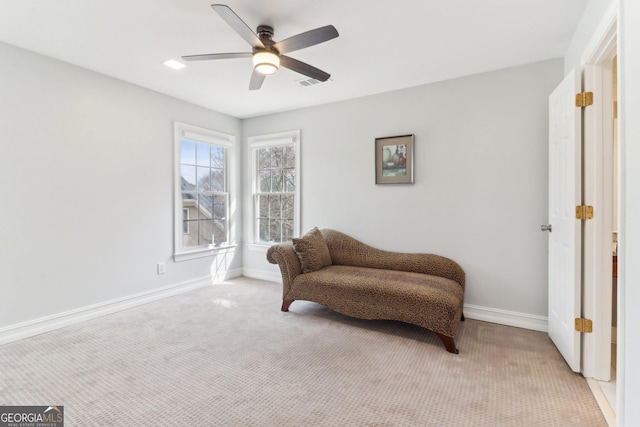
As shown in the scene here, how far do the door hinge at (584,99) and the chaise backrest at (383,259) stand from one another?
5.63 feet

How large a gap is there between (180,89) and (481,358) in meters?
4.04

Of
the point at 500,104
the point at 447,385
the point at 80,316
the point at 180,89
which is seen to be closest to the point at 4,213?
the point at 80,316

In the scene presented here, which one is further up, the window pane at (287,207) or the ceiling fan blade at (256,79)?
the ceiling fan blade at (256,79)

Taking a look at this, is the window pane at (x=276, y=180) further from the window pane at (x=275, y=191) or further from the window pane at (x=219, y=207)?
the window pane at (x=219, y=207)

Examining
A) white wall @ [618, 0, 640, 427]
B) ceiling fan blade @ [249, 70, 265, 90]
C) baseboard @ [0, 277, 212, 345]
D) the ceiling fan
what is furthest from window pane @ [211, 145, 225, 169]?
white wall @ [618, 0, 640, 427]

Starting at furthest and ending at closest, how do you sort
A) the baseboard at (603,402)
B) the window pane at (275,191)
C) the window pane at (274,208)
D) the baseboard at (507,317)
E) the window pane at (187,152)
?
1. the window pane at (274,208)
2. the window pane at (275,191)
3. the window pane at (187,152)
4. the baseboard at (507,317)
5. the baseboard at (603,402)

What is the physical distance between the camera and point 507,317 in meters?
3.05

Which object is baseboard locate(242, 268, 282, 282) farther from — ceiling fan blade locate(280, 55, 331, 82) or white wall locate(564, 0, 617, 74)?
white wall locate(564, 0, 617, 74)

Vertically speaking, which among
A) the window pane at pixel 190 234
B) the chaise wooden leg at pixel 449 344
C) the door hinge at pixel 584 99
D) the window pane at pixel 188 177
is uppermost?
the door hinge at pixel 584 99

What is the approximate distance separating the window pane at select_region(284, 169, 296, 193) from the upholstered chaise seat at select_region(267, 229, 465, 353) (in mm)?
985

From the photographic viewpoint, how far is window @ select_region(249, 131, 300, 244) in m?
4.49

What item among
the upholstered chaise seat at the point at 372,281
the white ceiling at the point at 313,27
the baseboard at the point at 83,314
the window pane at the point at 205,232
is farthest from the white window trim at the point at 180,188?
the upholstered chaise seat at the point at 372,281

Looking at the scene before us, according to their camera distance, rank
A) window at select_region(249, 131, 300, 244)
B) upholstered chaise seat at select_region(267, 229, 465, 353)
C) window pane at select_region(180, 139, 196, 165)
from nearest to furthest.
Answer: upholstered chaise seat at select_region(267, 229, 465, 353) → window pane at select_region(180, 139, 196, 165) → window at select_region(249, 131, 300, 244)

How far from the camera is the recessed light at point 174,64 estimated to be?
2912mm
